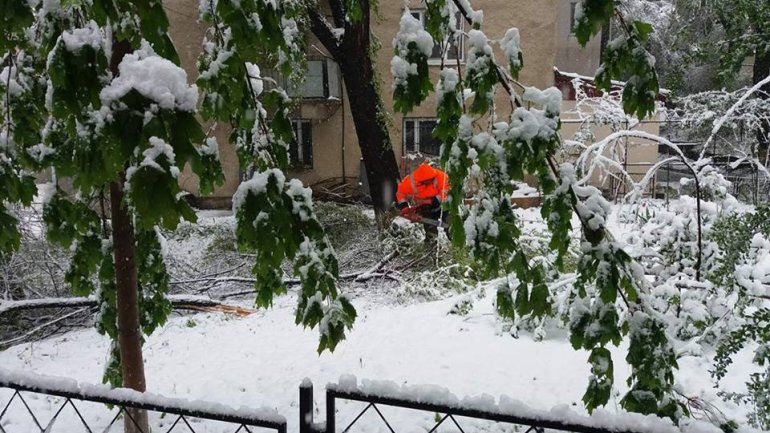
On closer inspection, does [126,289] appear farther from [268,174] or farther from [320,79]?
[320,79]

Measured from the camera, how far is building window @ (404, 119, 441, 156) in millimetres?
15289

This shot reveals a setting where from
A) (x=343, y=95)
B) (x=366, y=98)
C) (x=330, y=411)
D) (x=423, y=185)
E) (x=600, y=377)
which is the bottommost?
(x=330, y=411)

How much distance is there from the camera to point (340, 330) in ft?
6.66

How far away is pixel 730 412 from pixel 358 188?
1233 centimetres

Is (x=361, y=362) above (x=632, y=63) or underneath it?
underneath

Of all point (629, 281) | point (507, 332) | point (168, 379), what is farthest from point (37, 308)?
point (629, 281)

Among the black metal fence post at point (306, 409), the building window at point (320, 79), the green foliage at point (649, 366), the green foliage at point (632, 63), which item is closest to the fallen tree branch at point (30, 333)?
the black metal fence post at point (306, 409)

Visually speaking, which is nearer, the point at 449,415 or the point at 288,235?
the point at 288,235

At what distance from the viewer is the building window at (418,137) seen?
15.3 metres

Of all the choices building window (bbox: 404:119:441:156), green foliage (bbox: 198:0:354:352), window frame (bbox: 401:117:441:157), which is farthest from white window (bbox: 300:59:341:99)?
green foliage (bbox: 198:0:354:352)

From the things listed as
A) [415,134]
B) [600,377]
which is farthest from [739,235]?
[415,134]

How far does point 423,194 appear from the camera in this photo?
8.69m

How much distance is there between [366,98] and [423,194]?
1966mm

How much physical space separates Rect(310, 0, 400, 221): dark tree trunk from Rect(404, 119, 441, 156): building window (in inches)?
227
